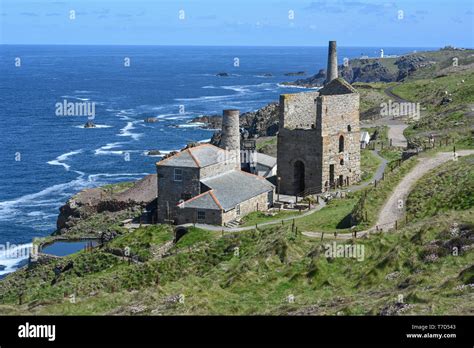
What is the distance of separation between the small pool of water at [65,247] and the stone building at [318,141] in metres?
15.6

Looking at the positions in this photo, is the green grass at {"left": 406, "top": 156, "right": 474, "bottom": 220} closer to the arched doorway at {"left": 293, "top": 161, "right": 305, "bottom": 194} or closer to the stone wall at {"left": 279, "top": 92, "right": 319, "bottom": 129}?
the arched doorway at {"left": 293, "top": 161, "right": 305, "bottom": 194}

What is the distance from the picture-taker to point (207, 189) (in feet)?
151

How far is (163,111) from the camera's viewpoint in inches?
6191

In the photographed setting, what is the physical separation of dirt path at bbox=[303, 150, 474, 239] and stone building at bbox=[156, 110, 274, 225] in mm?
8190

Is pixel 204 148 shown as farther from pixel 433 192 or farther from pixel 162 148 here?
pixel 162 148

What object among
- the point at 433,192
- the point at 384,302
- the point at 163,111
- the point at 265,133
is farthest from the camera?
the point at 163,111

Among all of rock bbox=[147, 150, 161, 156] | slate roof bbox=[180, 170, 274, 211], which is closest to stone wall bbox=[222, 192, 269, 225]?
slate roof bbox=[180, 170, 274, 211]

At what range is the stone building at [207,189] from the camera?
44.2 m

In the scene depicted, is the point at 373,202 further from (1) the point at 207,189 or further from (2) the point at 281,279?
(2) the point at 281,279

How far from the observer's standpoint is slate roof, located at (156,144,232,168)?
4653 centimetres

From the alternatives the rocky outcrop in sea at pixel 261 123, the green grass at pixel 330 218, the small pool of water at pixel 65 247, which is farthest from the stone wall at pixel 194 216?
the rocky outcrop in sea at pixel 261 123

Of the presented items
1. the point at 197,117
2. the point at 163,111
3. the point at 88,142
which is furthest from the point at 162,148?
the point at 163,111

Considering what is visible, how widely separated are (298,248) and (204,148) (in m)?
17.0
